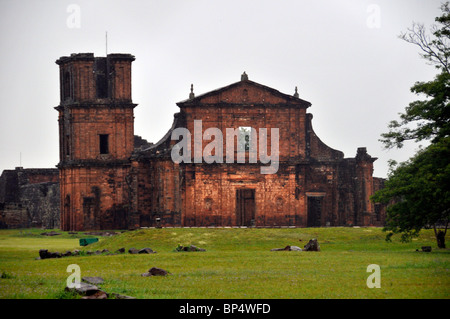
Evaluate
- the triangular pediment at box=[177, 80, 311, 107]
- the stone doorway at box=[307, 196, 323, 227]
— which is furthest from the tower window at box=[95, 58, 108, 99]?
the stone doorway at box=[307, 196, 323, 227]

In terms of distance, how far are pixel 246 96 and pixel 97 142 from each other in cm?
1071

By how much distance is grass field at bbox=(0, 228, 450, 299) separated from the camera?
16.8 metres

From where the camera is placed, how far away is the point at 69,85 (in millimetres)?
53062

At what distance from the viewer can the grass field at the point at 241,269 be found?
55.1 feet

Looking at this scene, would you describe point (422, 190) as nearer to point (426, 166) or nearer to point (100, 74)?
point (426, 166)

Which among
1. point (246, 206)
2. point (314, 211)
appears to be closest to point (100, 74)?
point (246, 206)

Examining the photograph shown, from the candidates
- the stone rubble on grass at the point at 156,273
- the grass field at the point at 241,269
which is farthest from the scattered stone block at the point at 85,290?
the stone rubble on grass at the point at 156,273

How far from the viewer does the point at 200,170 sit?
48344 mm

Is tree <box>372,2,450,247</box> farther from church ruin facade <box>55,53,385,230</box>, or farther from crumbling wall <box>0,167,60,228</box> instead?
crumbling wall <box>0,167,60,228</box>

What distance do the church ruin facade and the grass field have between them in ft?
35.3

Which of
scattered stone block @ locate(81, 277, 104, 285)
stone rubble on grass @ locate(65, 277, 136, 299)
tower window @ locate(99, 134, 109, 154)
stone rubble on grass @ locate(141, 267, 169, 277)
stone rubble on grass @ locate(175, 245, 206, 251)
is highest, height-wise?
tower window @ locate(99, 134, 109, 154)

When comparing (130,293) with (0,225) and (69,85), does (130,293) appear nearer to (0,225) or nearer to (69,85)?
(69,85)

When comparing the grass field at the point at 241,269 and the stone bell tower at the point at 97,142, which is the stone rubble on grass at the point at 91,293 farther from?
the stone bell tower at the point at 97,142
